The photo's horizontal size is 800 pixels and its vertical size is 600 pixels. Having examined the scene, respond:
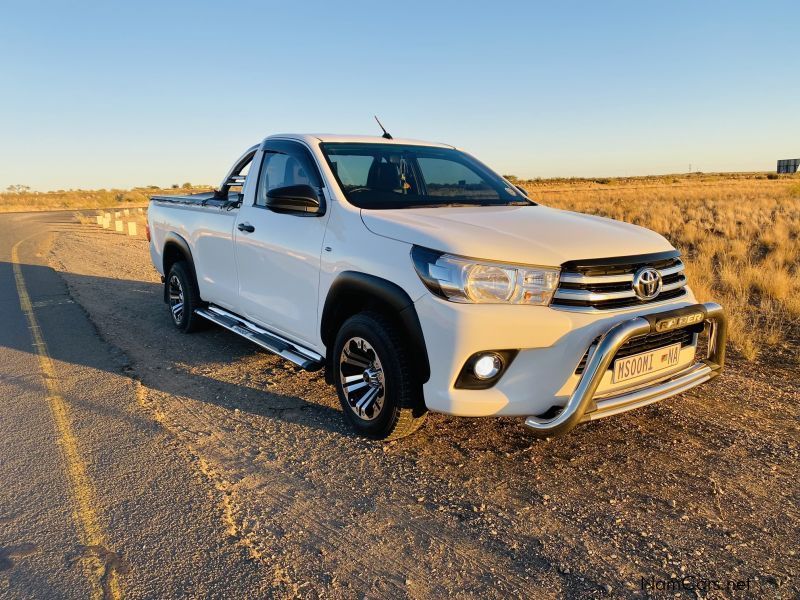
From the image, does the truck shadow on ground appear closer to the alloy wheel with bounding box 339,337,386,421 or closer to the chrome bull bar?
the alloy wheel with bounding box 339,337,386,421

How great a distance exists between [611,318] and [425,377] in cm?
105

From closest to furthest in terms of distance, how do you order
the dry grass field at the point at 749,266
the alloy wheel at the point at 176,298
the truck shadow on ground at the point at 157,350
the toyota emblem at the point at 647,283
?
the toyota emblem at the point at 647,283 < the truck shadow on ground at the point at 157,350 < the dry grass field at the point at 749,266 < the alloy wheel at the point at 176,298

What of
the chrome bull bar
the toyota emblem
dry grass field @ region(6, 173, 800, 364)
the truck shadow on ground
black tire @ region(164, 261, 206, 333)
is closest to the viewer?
the chrome bull bar

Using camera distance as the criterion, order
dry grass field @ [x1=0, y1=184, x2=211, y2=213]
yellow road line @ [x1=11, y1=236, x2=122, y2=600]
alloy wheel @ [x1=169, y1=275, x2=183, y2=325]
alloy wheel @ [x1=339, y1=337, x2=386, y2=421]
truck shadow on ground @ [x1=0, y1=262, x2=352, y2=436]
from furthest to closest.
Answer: dry grass field @ [x1=0, y1=184, x2=211, y2=213], alloy wheel @ [x1=169, y1=275, x2=183, y2=325], truck shadow on ground @ [x1=0, y1=262, x2=352, y2=436], alloy wheel @ [x1=339, y1=337, x2=386, y2=421], yellow road line @ [x1=11, y1=236, x2=122, y2=600]

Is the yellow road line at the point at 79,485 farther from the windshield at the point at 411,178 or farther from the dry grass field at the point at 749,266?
the dry grass field at the point at 749,266

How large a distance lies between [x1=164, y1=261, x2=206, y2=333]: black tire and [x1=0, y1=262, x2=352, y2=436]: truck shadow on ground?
13cm

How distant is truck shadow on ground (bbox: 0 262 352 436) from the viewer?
181 inches

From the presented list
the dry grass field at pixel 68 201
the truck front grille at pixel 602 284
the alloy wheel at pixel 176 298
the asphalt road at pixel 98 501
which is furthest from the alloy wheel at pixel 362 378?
the dry grass field at pixel 68 201

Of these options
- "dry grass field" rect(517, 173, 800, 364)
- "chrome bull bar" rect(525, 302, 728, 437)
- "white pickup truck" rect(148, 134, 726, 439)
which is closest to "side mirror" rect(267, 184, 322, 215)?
"white pickup truck" rect(148, 134, 726, 439)

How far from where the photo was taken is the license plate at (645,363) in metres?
3.29

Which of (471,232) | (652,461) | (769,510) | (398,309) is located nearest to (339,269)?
(398,309)

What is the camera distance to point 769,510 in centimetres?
304

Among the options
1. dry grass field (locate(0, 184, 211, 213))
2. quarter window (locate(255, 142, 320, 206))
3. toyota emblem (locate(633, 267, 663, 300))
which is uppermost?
quarter window (locate(255, 142, 320, 206))

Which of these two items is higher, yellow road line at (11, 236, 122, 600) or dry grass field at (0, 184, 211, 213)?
yellow road line at (11, 236, 122, 600)
